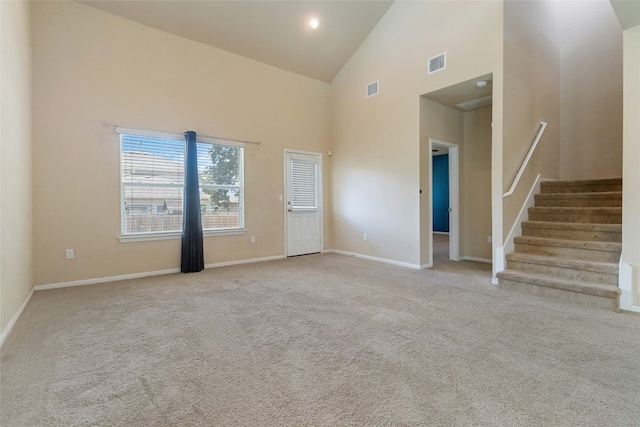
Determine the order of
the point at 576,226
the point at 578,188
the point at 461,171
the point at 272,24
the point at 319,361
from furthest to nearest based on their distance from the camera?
the point at 461,171 < the point at 272,24 < the point at 578,188 < the point at 576,226 < the point at 319,361

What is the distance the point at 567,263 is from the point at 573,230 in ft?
2.20

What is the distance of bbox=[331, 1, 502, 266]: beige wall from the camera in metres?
4.37

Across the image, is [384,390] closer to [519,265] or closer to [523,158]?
[519,265]

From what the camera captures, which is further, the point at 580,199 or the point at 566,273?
the point at 580,199

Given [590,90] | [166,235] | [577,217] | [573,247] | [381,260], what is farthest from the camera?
[381,260]

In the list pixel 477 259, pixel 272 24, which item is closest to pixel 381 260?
pixel 477 259

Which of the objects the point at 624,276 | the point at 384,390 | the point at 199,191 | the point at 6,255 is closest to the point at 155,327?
the point at 6,255

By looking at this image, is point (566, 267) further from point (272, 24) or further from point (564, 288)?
point (272, 24)

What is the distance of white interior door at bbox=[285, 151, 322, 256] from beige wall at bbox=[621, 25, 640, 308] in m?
4.60

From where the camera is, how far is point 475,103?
5312 mm

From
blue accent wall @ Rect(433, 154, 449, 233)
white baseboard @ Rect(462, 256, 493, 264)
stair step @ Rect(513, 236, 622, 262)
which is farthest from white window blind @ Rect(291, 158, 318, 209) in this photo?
blue accent wall @ Rect(433, 154, 449, 233)

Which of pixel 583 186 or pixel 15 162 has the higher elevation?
pixel 15 162

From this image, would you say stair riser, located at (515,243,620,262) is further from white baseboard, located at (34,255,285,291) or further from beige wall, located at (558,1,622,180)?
white baseboard, located at (34,255,285,291)

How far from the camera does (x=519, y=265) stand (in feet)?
12.8
